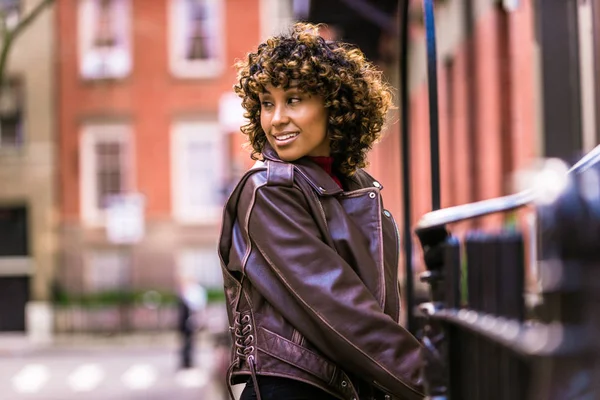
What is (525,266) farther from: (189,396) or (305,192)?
(189,396)

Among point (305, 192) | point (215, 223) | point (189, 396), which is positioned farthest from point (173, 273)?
point (305, 192)

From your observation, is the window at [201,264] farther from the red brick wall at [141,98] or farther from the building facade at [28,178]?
the building facade at [28,178]

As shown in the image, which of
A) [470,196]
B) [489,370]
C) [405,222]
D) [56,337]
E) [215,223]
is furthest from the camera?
[215,223]

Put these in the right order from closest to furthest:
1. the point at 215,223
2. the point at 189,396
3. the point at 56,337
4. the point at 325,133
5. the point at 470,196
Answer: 1. the point at 325,133
2. the point at 470,196
3. the point at 189,396
4. the point at 56,337
5. the point at 215,223

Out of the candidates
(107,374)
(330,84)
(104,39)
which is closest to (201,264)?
(104,39)

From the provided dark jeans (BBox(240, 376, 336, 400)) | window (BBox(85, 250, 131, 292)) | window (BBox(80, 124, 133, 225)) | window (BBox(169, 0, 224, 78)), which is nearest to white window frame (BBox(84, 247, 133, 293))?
window (BBox(85, 250, 131, 292))

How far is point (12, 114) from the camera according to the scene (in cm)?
3025

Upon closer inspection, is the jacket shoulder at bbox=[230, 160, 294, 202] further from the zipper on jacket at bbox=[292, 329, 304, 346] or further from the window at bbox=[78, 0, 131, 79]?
the window at bbox=[78, 0, 131, 79]

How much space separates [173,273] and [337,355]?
2785 centimetres

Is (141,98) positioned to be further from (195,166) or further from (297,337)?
(297,337)

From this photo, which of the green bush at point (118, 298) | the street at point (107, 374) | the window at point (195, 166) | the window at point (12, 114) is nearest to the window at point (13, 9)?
the window at point (12, 114)

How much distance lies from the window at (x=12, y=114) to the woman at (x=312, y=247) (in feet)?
93.4

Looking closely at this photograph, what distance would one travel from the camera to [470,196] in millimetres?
13812

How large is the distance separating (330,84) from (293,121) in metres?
0.14
